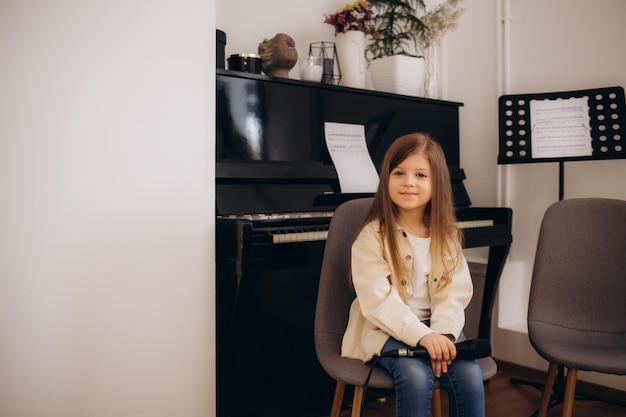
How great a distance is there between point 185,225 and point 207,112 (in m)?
0.38

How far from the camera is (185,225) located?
1.82 m

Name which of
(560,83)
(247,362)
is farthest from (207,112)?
(560,83)

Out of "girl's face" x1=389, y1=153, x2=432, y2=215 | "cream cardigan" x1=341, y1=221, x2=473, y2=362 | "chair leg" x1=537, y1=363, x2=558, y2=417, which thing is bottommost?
"chair leg" x1=537, y1=363, x2=558, y2=417

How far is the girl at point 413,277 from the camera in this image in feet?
4.63

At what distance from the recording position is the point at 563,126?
240 cm

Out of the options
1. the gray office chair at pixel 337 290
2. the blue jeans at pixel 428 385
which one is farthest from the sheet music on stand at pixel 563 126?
the blue jeans at pixel 428 385

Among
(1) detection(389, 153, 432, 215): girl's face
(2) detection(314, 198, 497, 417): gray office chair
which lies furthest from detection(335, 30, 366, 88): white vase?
(1) detection(389, 153, 432, 215): girl's face

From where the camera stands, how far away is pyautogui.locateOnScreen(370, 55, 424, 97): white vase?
2.83m

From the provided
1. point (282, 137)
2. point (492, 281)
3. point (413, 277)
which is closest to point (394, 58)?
point (282, 137)

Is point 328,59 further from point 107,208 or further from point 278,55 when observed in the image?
point 107,208

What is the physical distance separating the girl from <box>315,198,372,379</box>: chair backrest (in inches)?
3.5

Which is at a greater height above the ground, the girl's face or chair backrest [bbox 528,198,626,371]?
the girl's face

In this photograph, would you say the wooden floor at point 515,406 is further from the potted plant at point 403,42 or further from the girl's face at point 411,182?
the potted plant at point 403,42

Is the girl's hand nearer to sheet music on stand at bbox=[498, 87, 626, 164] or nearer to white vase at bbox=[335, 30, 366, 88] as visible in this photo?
sheet music on stand at bbox=[498, 87, 626, 164]
